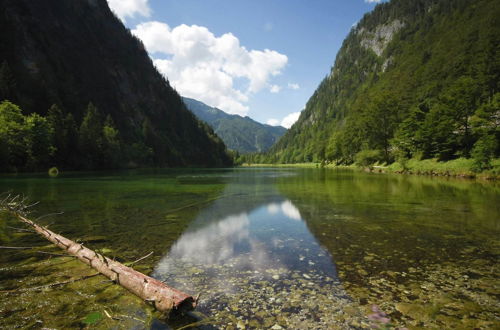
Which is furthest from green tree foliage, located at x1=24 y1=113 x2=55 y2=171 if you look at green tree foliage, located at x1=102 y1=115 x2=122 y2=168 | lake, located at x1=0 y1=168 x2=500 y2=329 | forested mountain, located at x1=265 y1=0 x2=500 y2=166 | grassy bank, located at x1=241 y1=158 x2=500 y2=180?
forested mountain, located at x1=265 y1=0 x2=500 y2=166

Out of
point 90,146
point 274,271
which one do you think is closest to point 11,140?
point 90,146

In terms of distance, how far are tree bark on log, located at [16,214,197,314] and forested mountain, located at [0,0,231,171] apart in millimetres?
67055

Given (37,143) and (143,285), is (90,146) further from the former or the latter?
(143,285)

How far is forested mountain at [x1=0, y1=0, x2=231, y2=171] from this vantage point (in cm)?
6883

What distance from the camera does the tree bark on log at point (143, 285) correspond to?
582cm

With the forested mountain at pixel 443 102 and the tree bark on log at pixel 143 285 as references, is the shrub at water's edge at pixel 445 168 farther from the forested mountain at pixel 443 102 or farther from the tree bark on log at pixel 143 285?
the tree bark on log at pixel 143 285

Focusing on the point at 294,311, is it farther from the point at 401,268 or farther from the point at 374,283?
the point at 401,268

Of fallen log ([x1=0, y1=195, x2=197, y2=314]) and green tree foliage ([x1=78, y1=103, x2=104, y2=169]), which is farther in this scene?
green tree foliage ([x1=78, y1=103, x2=104, y2=169])

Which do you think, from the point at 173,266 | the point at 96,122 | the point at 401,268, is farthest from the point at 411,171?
the point at 96,122

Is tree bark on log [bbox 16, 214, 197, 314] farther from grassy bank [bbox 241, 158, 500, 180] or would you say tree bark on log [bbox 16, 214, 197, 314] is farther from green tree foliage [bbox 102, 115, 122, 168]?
green tree foliage [bbox 102, 115, 122, 168]

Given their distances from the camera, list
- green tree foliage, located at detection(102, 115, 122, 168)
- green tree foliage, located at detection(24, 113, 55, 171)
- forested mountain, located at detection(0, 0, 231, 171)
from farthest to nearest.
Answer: green tree foliage, located at detection(102, 115, 122, 168) → forested mountain, located at detection(0, 0, 231, 171) → green tree foliage, located at detection(24, 113, 55, 171)

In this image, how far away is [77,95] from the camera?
120 metres

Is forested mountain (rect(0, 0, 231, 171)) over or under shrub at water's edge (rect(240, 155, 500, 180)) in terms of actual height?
A: over

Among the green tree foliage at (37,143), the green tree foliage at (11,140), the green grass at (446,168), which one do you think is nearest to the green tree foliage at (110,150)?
the green tree foliage at (37,143)
